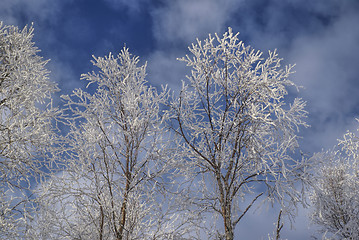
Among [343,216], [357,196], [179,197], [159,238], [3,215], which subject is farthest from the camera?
[343,216]

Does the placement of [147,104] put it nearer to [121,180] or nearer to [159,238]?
[121,180]

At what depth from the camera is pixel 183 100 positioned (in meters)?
6.94

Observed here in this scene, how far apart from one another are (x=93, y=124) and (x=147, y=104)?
3.83 feet

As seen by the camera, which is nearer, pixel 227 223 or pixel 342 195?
pixel 227 223

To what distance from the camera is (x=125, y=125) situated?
645cm

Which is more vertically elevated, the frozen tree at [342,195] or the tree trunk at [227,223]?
the frozen tree at [342,195]

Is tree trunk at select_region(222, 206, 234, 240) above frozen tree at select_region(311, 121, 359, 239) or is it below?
below

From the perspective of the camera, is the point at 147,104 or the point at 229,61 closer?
the point at 147,104

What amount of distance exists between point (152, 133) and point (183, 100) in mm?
1334

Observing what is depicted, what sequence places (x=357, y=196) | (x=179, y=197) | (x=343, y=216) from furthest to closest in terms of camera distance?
(x=343, y=216) < (x=357, y=196) < (x=179, y=197)

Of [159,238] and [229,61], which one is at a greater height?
[229,61]

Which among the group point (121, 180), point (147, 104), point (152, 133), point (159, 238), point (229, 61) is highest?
point (229, 61)

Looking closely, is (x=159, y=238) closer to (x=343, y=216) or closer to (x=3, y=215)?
(x=3, y=215)

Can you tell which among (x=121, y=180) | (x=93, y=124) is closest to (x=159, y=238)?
(x=121, y=180)
